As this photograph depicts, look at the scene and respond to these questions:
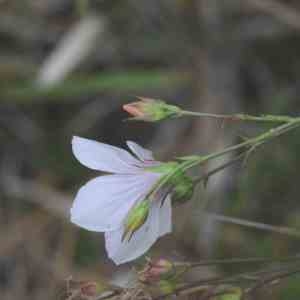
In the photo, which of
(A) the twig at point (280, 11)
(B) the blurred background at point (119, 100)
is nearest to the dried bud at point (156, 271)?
(B) the blurred background at point (119, 100)

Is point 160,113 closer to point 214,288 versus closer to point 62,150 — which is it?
point 214,288

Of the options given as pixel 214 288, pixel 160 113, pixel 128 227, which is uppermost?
pixel 160 113

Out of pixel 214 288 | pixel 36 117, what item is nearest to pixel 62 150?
pixel 36 117

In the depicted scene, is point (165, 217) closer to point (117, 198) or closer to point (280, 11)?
point (117, 198)

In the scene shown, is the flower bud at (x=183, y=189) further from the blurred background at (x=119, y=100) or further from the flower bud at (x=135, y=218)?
the blurred background at (x=119, y=100)

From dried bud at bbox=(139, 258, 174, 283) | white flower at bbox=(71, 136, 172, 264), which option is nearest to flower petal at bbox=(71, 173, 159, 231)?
white flower at bbox=(71, 136, 172, 264)

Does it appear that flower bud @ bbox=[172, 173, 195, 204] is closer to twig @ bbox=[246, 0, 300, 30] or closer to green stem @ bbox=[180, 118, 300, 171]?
green stem @ bbox=[180, 118, 300, 171]
